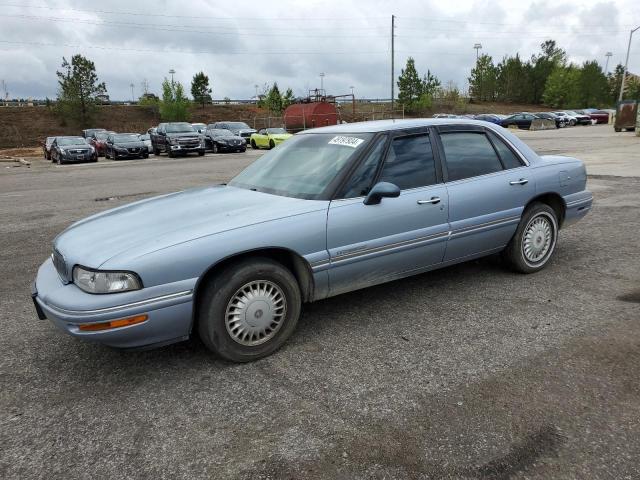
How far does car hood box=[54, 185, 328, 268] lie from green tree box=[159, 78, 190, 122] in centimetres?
5649

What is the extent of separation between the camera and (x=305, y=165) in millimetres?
3920

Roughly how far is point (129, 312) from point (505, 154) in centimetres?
349

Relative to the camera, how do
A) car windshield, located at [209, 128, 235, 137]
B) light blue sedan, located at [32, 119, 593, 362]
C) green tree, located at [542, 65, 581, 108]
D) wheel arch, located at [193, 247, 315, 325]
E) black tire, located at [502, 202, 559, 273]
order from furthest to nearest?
green tree, located at [542, 65, 581, 108], car windshield, located at [209, 128, 235, 137], black tire, located at [502, 202, 559, 273], wheel arch, located at [193, 247, 315, 325], light blue sedan, located at [32, 119, 593, 362]

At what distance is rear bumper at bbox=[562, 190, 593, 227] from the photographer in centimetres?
485

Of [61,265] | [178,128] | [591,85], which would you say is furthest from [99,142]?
[591,85]

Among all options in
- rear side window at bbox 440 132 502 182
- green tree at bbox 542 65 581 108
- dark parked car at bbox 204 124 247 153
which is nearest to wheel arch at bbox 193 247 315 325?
rear side window at bbox 440 132 502 182

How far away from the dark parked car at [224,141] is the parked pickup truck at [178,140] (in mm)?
1811

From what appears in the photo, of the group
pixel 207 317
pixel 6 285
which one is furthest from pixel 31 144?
pixel 207 317

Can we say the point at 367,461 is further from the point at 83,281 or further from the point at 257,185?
the point at 257,185

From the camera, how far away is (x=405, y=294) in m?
4.30

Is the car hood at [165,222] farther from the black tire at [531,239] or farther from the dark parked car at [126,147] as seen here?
the dark parked car at [126,147]

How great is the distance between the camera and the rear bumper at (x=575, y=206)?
485cm

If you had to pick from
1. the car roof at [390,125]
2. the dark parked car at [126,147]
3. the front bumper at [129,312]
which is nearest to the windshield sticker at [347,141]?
the car roof at [390,125]

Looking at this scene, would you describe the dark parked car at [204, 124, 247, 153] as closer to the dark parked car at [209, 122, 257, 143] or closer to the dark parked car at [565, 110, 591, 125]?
the dark parked car at [209, 122, 257, 143]
